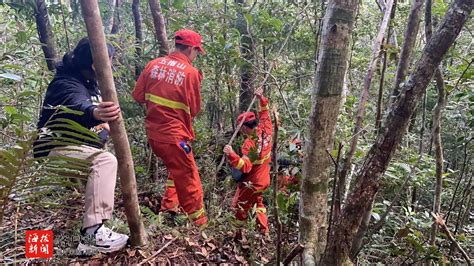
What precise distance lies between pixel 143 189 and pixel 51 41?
2.31 metres

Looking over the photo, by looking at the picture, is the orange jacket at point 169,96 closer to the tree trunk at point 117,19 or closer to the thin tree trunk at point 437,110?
the thin tree trunk at point 437,110

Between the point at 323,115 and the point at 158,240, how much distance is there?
2.09 meters

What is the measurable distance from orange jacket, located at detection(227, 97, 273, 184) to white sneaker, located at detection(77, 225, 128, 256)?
6.57ft

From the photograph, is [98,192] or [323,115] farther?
[98,192]

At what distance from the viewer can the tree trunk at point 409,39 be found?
2.82 meters

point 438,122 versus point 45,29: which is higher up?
point 45,29

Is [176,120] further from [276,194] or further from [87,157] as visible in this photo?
[276,194]

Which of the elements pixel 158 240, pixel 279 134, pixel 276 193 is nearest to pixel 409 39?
pixel 279 134

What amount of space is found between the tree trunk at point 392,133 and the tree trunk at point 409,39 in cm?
113

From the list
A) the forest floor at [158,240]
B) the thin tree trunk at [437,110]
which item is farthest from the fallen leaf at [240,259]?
the thin tree trunk at [437,110]

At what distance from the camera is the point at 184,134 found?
4297 mm

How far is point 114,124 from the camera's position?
2316 millimetres

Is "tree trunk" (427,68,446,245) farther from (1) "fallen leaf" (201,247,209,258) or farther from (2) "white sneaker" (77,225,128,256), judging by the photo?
(2) "white sneaker" (77,225,128,256)

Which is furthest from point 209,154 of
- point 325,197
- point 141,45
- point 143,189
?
point 325,197
